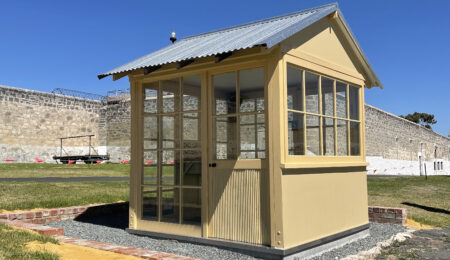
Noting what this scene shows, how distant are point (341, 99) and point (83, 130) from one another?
25.0 m

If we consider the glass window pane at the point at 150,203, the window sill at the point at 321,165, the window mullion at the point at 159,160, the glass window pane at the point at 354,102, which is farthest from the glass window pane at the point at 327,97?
the glass window pane at the point at 150,203

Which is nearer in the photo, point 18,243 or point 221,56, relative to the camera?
point 18,243

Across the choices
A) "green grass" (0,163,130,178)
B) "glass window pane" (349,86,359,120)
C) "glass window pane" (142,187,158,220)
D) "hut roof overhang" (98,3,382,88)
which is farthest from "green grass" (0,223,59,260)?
"green grass" (0,163,130,178)

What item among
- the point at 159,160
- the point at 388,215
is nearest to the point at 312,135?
the point at 159,160

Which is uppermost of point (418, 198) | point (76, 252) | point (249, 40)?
point (249, 40)

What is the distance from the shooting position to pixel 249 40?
18.3ft

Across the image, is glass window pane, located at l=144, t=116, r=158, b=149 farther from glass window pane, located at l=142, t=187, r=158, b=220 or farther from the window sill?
the window sill

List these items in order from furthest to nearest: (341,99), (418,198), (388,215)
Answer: (418,198), (388,215), (341,99)

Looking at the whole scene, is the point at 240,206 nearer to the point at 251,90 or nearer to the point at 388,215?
the point at 251,90

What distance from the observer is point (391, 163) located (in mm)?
29969

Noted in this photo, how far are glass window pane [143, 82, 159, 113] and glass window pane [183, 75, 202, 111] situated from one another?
1.95 feet

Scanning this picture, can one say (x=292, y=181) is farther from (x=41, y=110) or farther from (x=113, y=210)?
(x=41, y=110)

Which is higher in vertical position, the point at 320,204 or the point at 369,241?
the point at 320,204

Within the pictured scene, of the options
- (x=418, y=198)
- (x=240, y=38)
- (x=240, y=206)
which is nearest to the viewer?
(x=240, y=206)
